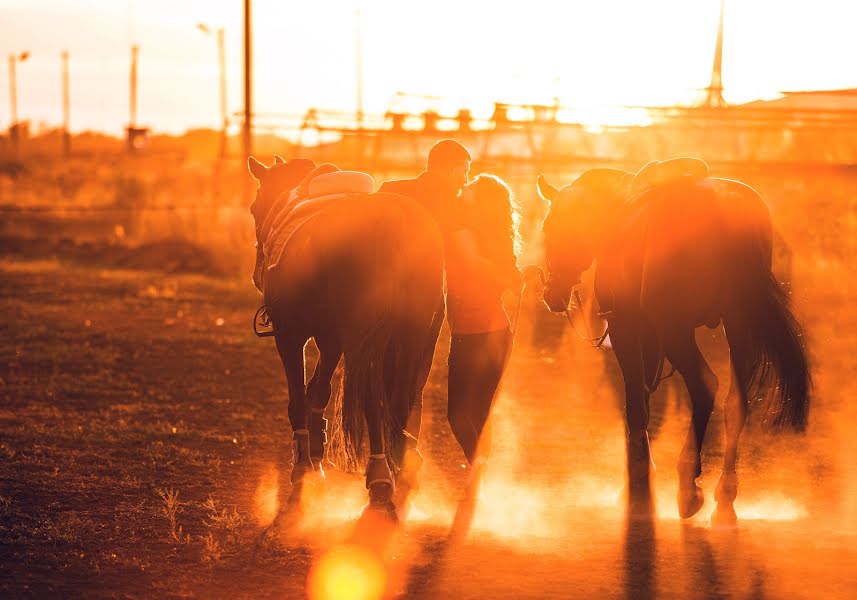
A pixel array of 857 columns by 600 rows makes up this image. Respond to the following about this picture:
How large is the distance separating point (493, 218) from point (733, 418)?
5.79ft

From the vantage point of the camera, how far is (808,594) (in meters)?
4.66

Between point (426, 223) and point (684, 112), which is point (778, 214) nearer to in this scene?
point (684, 112)

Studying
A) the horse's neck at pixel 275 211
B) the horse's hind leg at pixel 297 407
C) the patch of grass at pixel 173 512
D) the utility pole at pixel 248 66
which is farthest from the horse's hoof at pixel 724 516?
the utility pole at pixel 248 66

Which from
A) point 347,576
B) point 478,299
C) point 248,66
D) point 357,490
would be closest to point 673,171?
point 478,299

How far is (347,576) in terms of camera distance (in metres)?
4.93

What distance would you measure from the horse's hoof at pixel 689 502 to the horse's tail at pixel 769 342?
2.09 ft

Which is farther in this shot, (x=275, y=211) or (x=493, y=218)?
(x=275, y=211)

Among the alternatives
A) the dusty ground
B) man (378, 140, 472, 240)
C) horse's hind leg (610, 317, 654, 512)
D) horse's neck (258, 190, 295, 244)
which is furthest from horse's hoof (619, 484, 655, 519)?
horse's neck (258, 190, 295, 244)

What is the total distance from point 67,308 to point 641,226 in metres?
13.1

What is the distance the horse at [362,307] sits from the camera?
596 cm

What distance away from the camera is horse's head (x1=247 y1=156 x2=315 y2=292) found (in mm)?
7348

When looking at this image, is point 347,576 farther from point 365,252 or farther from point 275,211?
point 275,211

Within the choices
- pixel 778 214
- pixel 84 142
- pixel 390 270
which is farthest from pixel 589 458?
pixel 84 142

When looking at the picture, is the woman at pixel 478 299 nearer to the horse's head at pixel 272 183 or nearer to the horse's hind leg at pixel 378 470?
the horse's hind leg at pixel 378 470
